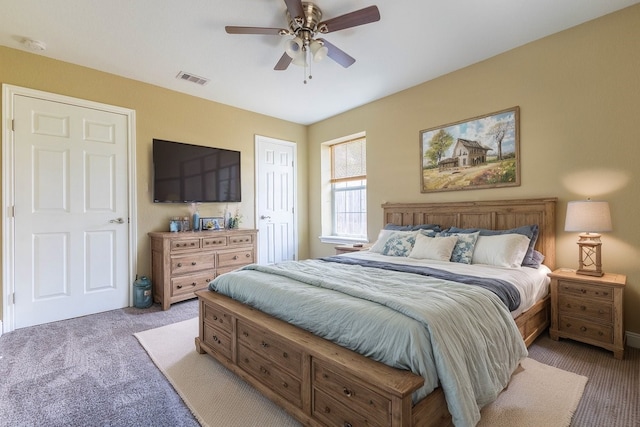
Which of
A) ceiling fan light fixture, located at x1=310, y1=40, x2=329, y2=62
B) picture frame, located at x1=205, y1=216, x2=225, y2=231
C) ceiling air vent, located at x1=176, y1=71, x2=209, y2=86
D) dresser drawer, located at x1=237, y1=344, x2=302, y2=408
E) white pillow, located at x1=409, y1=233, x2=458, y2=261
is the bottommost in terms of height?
dresser drawer, located at x1=237, y1=344, x2=302, y2=408

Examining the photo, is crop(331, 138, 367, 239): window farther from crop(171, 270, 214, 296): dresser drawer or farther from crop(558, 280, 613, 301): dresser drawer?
crop(558, 280, 613, 301): dresser drawer

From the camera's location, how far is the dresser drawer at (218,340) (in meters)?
2.11

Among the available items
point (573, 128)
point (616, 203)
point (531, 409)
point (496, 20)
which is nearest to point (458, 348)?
point (531, 409)

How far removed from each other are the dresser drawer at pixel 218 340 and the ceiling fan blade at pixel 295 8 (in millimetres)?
2390

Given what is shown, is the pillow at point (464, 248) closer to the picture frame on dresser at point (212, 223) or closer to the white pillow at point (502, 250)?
the white pillow at point (502, 250)

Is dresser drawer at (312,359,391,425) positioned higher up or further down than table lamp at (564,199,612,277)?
further down

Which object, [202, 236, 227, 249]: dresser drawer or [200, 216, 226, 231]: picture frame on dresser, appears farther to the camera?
[200, 216, 226, 231]: picture frame on dresser

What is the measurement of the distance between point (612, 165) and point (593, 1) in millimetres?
1339

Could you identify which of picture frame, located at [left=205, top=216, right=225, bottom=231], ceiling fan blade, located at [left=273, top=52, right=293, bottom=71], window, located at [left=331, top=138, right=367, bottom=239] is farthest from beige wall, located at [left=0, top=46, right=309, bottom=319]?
ceiling fan blade, located at [left=273, top=52, right=293, bottom=71]

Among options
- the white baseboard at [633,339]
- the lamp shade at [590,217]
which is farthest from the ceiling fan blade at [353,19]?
the white baseboard at [633,339]

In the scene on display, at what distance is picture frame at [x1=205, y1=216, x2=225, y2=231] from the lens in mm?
4034

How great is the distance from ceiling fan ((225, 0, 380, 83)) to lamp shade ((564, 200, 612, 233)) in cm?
222

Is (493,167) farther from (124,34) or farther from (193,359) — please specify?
(124,34)

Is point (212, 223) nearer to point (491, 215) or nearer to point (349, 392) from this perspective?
point (349, 392)
